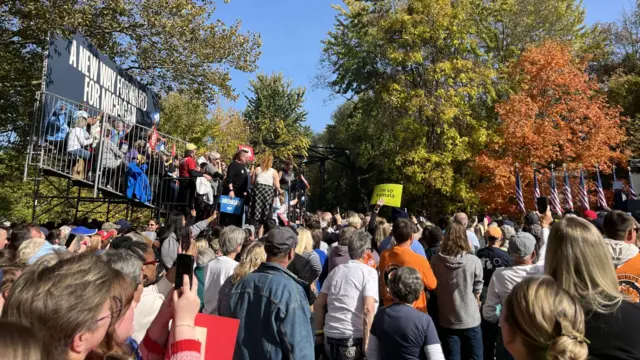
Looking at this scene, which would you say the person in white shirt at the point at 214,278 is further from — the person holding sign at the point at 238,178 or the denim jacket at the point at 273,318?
the person holding sign at the point at 238,178

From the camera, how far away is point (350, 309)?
471cm

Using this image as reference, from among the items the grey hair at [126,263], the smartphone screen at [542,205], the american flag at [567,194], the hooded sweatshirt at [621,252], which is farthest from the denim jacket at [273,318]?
the american flag at [567,194]

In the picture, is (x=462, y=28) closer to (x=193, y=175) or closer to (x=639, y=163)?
(x=639, y=163)

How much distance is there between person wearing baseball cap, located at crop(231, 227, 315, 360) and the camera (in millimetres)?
3088

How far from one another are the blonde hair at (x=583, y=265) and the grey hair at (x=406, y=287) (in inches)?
58.6

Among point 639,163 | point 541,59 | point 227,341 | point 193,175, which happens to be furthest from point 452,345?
point 541,59

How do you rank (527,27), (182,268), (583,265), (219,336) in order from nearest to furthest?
(182,268) → (219,336) → (583,265) → (527,27)

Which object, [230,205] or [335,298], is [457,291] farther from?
[230,205]

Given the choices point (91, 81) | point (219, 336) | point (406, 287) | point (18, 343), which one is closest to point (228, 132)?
point (91, 81)

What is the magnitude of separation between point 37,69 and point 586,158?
70.1 ft

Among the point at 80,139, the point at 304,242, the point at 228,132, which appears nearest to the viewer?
the point at 304,242

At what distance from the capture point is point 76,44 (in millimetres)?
12102

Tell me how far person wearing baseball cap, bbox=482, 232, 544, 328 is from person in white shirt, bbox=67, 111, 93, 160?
9097mm

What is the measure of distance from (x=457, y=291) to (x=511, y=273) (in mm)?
841
